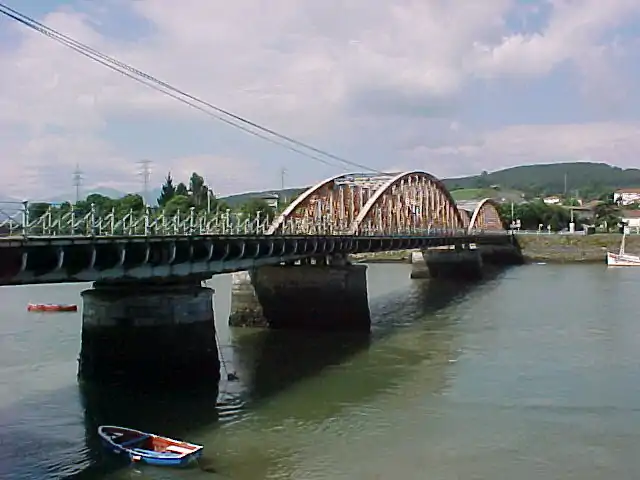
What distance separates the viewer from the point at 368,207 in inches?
2889

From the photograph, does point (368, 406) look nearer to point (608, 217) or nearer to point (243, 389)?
point (243, 389)

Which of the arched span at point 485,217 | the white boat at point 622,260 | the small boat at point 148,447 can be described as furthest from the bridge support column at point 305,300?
the white boat at point 622,260

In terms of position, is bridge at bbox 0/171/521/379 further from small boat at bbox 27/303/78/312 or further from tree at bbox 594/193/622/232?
tree at bbox 594/193/622/232

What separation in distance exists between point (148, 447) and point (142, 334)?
914 centimetres

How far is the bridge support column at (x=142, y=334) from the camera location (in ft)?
108

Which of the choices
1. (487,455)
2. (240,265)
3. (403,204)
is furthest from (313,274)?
(403,204)

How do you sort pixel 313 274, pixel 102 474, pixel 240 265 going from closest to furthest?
pixel 102 474 → pixel 240 265 → pixel 313 274

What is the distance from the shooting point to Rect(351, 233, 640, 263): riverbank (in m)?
131

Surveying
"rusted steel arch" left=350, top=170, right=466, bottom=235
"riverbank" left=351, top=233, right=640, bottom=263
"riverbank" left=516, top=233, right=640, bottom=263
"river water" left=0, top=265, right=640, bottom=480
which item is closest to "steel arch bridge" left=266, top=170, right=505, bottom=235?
"rusted steel arch" left=350, top=170, right=466, bottom=235

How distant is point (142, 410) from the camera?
96.0ft

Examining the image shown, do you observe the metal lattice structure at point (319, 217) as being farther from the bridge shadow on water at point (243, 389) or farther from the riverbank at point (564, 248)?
the riverbank at point (564, 248)

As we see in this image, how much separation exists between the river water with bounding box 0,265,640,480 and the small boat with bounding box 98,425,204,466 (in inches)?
13.3

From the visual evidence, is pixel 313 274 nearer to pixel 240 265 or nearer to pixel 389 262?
pixel 240 265

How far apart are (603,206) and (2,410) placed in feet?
609
